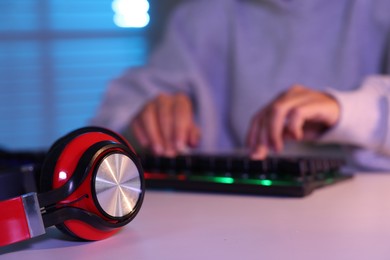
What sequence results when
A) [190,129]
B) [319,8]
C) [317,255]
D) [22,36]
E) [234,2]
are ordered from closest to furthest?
[317,255]
[190,129]
[319,8]
[234,2]
[22,36]

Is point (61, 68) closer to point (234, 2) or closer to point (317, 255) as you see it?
point (234, 2)

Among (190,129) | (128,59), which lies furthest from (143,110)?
(128,59)

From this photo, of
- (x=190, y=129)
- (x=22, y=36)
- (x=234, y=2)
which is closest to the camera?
(x=190, y=129)

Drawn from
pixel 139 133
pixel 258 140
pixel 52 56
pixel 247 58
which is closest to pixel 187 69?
pixel 247 58

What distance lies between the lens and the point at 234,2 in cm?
115

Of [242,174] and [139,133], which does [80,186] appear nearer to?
[242,174]

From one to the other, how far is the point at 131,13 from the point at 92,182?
133 cm

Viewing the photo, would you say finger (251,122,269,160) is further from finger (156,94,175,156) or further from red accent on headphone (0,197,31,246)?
red accent on headphone (0,197,31,246)

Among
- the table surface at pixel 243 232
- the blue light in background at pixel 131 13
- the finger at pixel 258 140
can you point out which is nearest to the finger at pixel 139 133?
the finger at pixel 258 140

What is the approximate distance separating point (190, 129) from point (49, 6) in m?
0.92

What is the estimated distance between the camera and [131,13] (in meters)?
1.66

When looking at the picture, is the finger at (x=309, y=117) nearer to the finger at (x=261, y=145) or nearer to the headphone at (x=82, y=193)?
the finger at (x=261, y=145)

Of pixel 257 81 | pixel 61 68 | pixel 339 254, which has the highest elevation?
pixel 61 68

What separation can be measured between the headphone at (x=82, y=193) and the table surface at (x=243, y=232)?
21 millimetres
